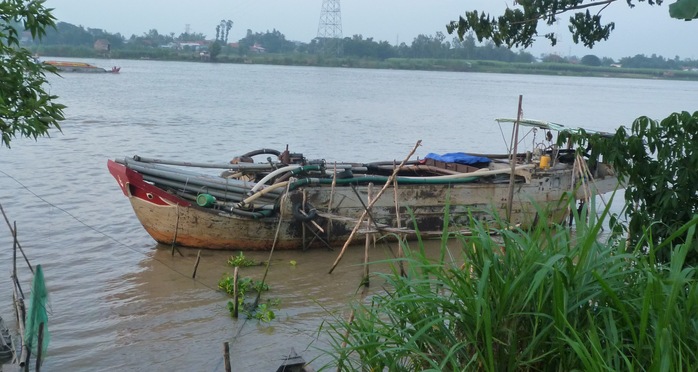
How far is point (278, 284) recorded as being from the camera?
31.2 ft

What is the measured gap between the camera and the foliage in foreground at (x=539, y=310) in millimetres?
3293

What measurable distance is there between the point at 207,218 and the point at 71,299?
2.04m

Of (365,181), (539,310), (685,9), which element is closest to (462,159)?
(365,181)

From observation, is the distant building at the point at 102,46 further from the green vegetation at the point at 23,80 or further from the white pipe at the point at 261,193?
the green vegetation at the point at 23,80

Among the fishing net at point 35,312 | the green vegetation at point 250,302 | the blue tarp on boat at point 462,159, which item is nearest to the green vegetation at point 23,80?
the fishing net at point 35,312

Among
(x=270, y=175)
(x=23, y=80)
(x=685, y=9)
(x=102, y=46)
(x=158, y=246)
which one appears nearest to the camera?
(x=685, y=9)

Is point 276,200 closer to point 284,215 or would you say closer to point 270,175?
point 284,215

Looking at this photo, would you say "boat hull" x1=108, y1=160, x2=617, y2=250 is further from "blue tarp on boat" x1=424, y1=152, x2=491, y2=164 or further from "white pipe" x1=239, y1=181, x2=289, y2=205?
"blue tarp on boat" x1=424, y1=152, x2=491, y2=164

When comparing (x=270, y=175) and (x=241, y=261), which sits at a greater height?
(x=270, y=175)

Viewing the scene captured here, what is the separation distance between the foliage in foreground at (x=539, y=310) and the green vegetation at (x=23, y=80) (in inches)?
88.8

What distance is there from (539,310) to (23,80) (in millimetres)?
3252

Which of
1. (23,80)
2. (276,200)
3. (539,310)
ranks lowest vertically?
(276,200)

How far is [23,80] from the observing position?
4.71m

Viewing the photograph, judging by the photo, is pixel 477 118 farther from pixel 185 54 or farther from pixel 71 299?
pixel 185 54
